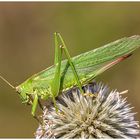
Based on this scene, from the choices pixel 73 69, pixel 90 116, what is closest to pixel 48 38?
pixel 90 116

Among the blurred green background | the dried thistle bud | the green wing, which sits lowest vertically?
the dried thistle bud

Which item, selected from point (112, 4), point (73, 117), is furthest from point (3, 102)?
point (73, 117)

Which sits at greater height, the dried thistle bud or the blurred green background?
the blurred green background

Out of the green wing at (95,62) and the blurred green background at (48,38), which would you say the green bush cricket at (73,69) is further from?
the blurred green background at (48,38)

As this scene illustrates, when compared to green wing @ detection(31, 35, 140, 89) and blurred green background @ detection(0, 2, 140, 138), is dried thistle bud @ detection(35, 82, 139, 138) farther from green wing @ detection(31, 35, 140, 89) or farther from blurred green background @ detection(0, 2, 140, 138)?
blurred green background @ detection(0, 2, 140, 138)

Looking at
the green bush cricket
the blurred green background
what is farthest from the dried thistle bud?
the blurred green background

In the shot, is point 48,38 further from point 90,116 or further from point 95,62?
point 95,62

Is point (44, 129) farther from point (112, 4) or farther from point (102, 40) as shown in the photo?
point (112, 4)

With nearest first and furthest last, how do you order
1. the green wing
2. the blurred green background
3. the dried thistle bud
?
the green wing → the dried thistle bud → the blurred green background
